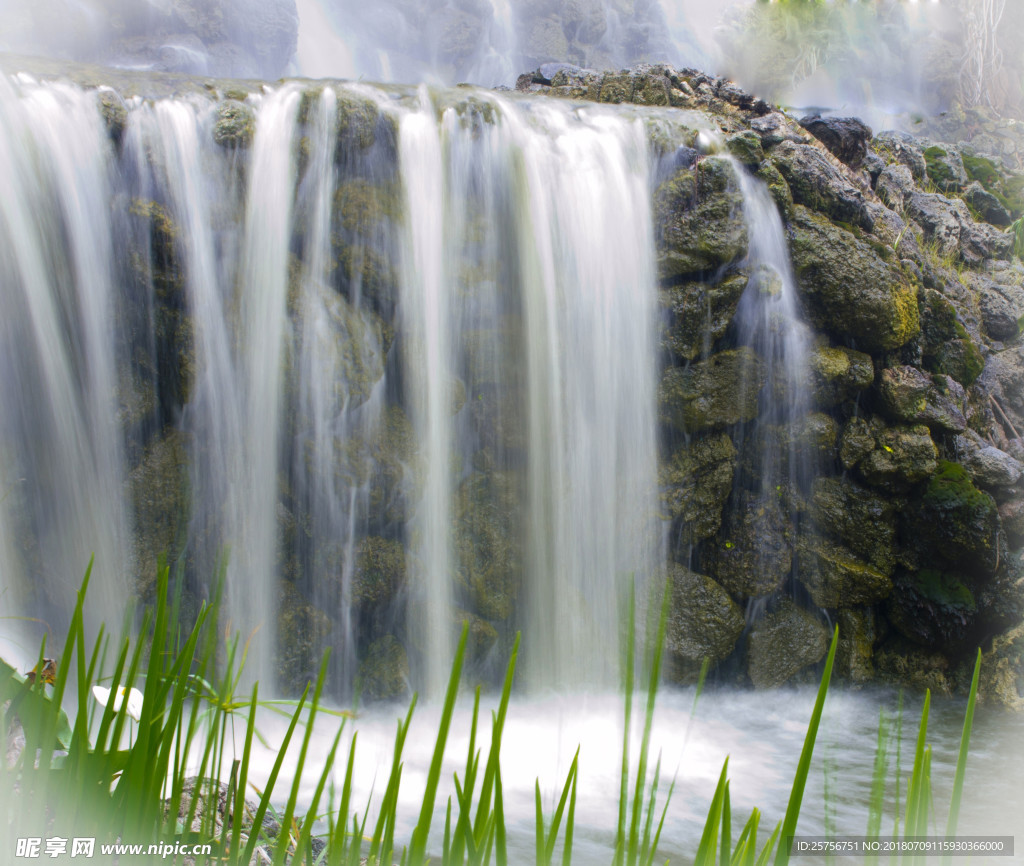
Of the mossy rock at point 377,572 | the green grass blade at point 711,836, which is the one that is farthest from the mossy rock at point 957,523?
the green grass blade at point 711,836

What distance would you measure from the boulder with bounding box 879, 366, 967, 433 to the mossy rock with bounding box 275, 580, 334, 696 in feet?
15.0

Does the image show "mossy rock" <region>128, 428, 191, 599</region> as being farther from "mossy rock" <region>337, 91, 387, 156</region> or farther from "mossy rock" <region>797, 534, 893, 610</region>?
"mossy rock" <region>797, 534, 893, 610</region>

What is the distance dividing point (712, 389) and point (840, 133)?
131 inches

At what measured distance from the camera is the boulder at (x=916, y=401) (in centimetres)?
512

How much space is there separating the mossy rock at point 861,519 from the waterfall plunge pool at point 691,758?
105cm

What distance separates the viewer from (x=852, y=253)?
514 centimetres

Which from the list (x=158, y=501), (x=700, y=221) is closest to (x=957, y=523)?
(x=700, y=221)

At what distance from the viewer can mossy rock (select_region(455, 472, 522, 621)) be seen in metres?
5.09

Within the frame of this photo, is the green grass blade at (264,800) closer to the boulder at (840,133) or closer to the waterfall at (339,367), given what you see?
the waterfall at (339,367)

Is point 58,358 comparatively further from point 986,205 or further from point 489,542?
point 986,205

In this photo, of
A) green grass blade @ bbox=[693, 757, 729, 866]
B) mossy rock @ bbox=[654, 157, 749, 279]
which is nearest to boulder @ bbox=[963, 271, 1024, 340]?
mossy rock @ bbox=[654, 157, 749, 279]

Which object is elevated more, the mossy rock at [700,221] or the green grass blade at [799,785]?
the mossy rock at [700,221]

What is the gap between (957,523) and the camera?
493 cm

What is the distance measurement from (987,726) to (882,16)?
1819cm
